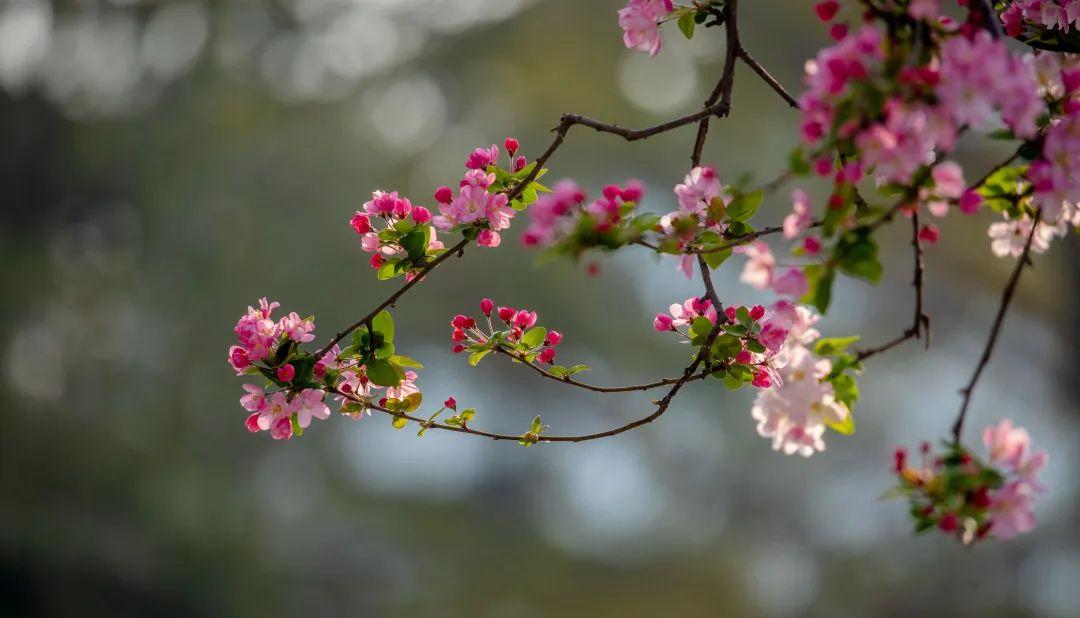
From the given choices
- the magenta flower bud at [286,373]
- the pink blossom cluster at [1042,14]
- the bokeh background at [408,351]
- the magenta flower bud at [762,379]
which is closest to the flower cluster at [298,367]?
the magenta flower bud at [286,373]

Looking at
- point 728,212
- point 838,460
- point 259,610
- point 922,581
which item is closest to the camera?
point 728,212

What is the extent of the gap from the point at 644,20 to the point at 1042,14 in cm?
44

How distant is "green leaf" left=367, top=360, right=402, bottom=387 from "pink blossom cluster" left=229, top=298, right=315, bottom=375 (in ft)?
0.26

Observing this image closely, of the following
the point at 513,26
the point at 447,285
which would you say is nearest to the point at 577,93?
the point at 513,26

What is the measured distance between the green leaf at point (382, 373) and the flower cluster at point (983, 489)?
566 mm

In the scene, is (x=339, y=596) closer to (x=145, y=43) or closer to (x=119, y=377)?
(x=119, y=377)

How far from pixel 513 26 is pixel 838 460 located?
3.58m

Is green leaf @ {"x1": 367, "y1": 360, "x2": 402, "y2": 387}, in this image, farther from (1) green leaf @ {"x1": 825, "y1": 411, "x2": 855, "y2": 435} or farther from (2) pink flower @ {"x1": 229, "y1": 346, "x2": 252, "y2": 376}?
(1) green leaf @ {"x1": 825, "y1": 411, "x2": 855, "y2": 435}

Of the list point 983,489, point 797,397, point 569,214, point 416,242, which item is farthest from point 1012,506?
point 416,242

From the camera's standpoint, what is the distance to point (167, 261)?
20.3 ft

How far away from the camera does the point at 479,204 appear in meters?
1.13

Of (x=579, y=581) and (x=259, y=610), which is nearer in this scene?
(x=259, y=610)

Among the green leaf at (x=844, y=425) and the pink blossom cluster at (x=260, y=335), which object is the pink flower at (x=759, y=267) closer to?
the green leaf at (x=844, y=425)

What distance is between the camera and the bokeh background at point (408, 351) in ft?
18.7
